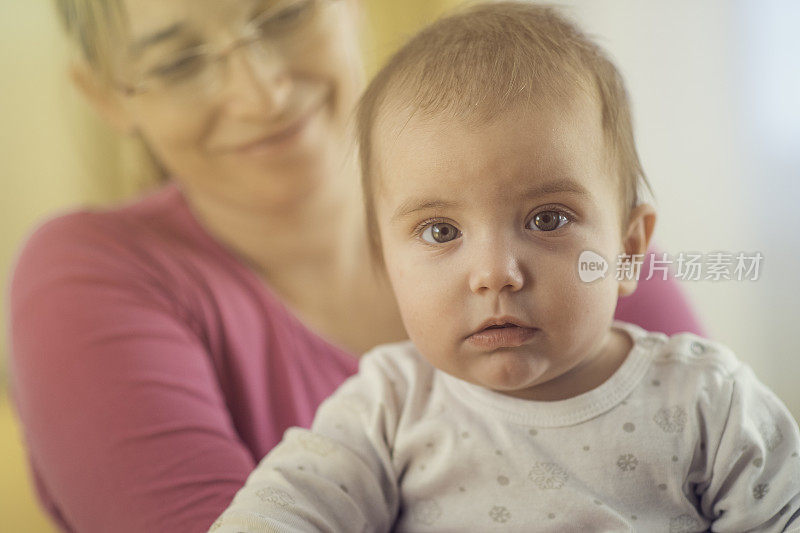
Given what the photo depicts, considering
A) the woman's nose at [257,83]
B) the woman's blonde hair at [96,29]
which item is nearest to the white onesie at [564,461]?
the woman's nose at [257,83]

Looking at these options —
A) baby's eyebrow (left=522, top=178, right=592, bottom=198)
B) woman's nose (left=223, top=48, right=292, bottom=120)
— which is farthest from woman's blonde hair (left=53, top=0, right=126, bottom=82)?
baby's eyebrow (left=522, top=178, right=592, bottom=198)

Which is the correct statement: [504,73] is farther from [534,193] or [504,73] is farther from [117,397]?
[117,397]

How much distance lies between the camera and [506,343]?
69cm

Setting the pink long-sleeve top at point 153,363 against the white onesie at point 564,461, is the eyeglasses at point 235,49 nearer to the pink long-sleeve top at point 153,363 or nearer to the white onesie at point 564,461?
the pink long-sleeve top at point 153,363

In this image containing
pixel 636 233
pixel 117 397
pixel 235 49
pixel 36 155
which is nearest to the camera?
pixel 636 233

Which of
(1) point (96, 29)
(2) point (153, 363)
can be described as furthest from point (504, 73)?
(1) point (96, 29)

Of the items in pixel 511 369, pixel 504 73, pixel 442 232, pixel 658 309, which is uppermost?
pixel 504 73

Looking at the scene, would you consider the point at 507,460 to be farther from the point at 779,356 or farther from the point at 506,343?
the point at 779,356

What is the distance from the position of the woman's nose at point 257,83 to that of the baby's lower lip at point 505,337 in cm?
53

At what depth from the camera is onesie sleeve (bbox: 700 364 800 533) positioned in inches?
27.0

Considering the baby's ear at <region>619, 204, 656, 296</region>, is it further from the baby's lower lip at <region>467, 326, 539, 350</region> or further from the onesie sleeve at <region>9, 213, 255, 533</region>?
the onesie sleeve at <region>9, 213, 255, 533</region>

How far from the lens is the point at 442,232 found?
717 millimetres

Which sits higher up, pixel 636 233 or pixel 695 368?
pixel 636 233

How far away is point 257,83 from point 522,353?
57 centimetres
